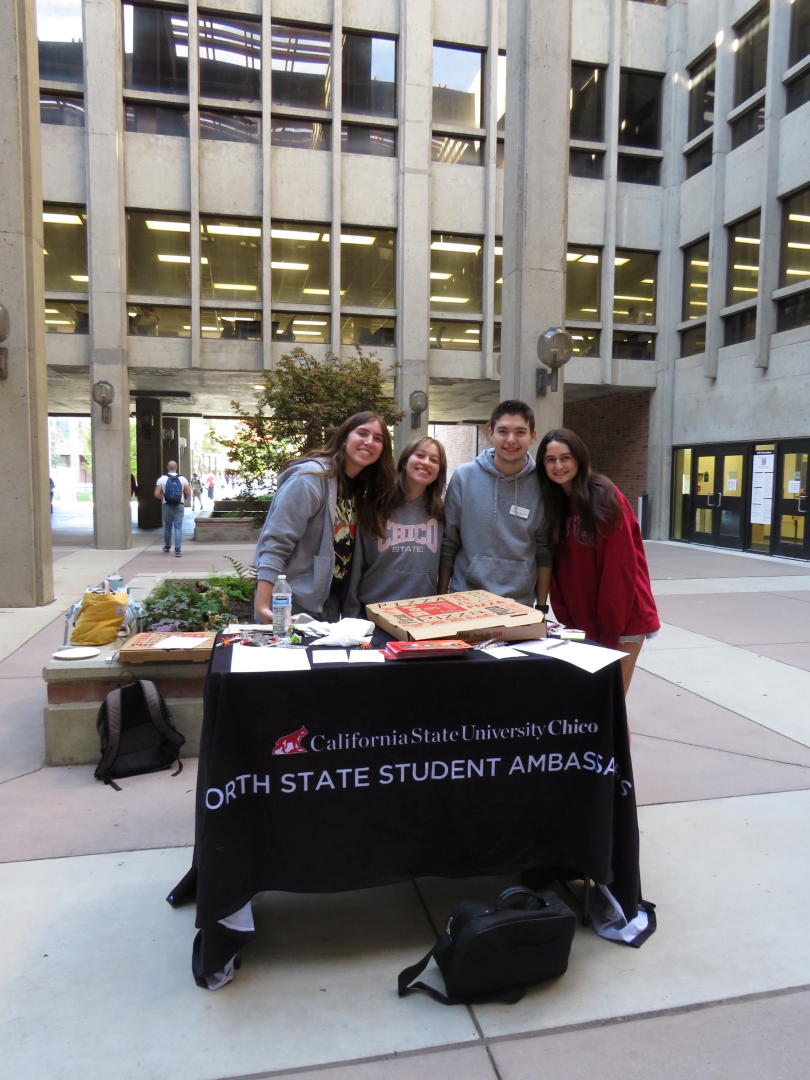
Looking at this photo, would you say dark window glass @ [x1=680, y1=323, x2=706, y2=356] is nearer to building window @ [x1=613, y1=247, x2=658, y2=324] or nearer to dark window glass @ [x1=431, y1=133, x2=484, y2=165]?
building window @ [x1=613, y1=247, x2=658, y2=324]

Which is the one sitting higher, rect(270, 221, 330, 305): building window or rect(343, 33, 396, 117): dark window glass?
rect(343, 33, 396, 117): dark window glass

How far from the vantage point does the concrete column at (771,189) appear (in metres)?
15.4

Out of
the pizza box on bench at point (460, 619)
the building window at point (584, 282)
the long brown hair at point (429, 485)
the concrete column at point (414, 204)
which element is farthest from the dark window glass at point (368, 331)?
the pizza box on bench at point (460, 619)

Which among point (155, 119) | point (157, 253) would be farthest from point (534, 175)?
point (155, 119)

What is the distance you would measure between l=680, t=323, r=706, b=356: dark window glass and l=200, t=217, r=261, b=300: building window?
11.0m

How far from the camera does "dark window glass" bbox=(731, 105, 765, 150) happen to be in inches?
649

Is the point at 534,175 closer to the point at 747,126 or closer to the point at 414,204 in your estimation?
the point at 414,204

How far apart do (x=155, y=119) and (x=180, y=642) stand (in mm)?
16927

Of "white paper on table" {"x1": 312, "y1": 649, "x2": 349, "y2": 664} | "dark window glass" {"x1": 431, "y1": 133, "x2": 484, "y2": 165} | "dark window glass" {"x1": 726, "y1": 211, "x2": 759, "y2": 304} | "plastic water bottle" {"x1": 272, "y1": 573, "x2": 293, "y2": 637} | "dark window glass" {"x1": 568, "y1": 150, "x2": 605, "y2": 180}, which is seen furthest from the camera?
"dark window glass" {"x1": 568, "y1": 150, "x2": 605, "y2": 180}

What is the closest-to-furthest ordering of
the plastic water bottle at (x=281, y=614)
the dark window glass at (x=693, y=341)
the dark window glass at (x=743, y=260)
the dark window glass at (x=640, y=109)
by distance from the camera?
the plastic water bottle at (x=281, y=614) < the dark window glass at (x=743, y=260) < the dark window glass at (x=693, y=341) < the dark window glass at (x=640, y=109)

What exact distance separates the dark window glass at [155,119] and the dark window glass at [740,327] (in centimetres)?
1353

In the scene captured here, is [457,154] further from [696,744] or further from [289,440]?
[696,744]

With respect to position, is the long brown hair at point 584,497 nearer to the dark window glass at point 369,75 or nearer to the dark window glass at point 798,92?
the dark window glass at point 798,92

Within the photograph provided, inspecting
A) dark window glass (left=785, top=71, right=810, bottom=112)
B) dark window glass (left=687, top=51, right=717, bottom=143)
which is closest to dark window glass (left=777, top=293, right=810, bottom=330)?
dark window glass (left=785, top=71, right=810, bottom=112)
